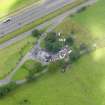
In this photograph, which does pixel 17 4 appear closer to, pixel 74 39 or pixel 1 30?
pixel 1 30

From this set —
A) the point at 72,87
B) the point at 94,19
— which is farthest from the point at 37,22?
the point at 72,87

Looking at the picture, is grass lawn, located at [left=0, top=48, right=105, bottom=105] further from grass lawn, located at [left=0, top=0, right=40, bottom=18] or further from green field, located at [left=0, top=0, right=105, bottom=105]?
grass lawn, located at [left=0, top=0, right=40, bottom=18]

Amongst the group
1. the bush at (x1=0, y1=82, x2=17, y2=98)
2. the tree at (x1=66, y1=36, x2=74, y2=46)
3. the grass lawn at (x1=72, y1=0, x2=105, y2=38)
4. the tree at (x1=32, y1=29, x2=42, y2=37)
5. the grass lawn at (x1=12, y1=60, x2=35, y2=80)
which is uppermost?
the bush at (x1=0, y1=82, x2=17, y2=98)

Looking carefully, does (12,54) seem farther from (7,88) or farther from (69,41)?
(69,41)

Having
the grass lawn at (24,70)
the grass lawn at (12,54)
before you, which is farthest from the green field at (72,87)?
the grass lawn at (12,54)

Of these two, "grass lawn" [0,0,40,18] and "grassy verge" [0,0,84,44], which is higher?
"grass lawn" [0,0,40,18]

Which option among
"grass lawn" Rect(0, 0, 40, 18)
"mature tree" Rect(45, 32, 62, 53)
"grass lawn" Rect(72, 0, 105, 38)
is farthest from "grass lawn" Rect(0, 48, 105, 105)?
"grass lawn" Rect(0, 0, 40, 18)

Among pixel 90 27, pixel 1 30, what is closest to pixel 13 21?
pixel 1 30
